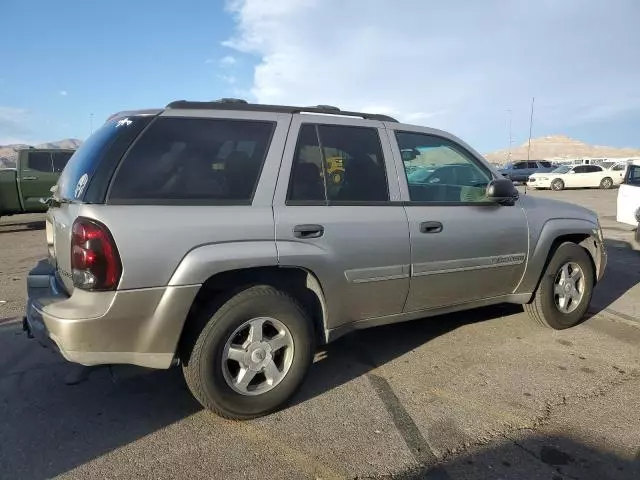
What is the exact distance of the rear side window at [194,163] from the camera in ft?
9.04

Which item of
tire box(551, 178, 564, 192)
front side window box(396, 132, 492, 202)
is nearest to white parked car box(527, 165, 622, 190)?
tire box(551, 178, 564, 192)

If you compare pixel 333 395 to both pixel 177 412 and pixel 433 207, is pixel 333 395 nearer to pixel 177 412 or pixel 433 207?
pixel 177 412

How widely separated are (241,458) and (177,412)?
676 mm

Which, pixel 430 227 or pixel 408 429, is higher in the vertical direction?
pixel 430 227

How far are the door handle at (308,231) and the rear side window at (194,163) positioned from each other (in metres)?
0.34

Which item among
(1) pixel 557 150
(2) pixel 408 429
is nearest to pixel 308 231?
(2) pixel 408 429

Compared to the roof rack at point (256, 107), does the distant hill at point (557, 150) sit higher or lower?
higher

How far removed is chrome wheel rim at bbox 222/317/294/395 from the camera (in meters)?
2.98

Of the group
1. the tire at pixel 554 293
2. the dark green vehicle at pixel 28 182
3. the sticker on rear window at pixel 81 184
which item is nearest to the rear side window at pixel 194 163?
the sticker on rear window at pixel 81 184

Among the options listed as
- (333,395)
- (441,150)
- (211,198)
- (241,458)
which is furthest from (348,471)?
(441,150)

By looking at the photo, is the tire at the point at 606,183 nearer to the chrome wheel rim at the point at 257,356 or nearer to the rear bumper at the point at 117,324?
the chrome wheel rim at the point at 257,356

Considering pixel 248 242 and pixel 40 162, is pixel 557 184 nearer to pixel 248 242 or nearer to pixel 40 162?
pixel 40 162

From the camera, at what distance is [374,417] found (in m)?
3.07

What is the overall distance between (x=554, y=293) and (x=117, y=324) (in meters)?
3.77
